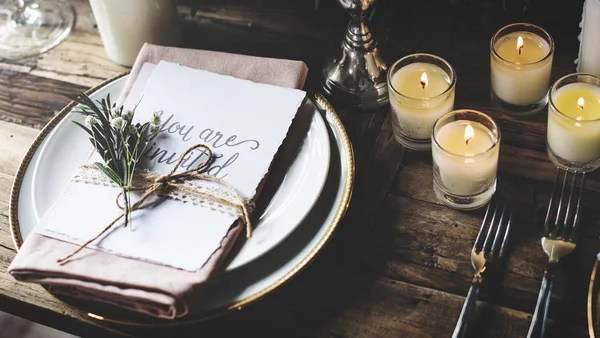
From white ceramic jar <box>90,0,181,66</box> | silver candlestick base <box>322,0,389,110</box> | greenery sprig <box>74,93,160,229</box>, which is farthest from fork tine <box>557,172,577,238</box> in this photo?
white ceramic jar <box>90,0,181,66</box>

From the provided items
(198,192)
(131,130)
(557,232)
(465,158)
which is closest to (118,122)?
(131,130)

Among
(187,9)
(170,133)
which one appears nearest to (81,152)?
(170,133)

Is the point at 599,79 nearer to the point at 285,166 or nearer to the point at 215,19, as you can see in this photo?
the point at 285,166

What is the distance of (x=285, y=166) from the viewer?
74 cm

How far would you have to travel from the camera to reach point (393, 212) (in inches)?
29.2

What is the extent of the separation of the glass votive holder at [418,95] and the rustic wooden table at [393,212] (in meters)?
0.02

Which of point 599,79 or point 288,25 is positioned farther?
point 288,25

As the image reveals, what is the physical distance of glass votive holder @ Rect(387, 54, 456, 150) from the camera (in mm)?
754

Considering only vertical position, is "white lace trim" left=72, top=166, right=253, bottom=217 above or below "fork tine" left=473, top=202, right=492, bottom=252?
above

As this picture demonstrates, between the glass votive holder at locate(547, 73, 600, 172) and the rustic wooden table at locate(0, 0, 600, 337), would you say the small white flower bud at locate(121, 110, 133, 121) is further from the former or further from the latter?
the glass votive holder at locate(547, 73, 600, 172)

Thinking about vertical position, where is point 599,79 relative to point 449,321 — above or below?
above

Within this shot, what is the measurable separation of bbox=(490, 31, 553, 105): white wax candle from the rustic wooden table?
0.11ft

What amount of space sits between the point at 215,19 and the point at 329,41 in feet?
0.62

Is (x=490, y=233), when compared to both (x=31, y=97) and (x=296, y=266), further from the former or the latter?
(x=31, y=97)
